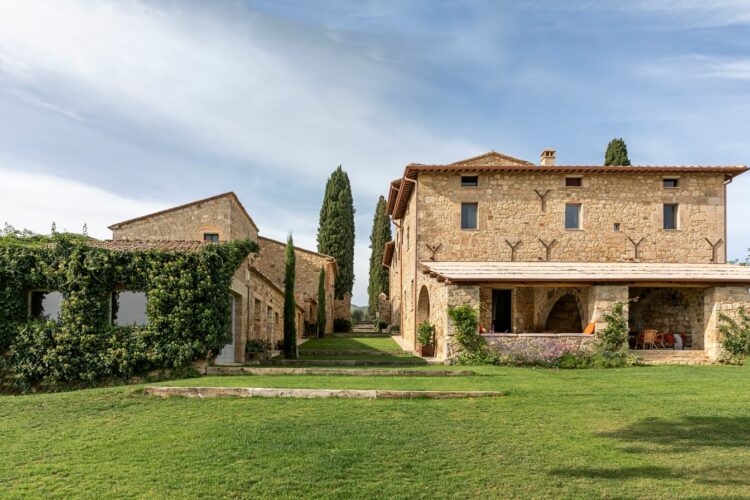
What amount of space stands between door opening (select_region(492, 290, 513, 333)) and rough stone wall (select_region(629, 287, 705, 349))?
444 centimetres

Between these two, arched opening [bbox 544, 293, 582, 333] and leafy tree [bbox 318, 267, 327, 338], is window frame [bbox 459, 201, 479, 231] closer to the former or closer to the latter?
arched opening [bbox 544, 293, 582, 333]

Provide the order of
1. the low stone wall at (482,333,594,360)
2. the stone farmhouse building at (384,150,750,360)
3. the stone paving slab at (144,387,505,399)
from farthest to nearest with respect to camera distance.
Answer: the stone farmhouse building at (384,150,750,360) → the low stone wall at (482,333,594,360) → the stone paving slab at (144,387,505,399)

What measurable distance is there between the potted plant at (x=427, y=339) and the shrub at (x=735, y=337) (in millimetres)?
8751

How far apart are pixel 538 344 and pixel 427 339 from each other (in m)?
3.63

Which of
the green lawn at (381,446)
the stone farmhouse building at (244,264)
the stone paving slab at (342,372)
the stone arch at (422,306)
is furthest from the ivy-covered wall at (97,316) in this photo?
the stone arch at (422,306)

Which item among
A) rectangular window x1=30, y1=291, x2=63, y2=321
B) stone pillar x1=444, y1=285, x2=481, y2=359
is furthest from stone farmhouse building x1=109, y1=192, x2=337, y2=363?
stone pillar x1=444, y1=285, x2=481, y2=359

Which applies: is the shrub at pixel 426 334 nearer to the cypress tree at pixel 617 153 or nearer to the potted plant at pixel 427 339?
the potted plant at pixel 427 339

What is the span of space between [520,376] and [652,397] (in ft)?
10.9

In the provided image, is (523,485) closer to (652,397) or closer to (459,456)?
(459,456)

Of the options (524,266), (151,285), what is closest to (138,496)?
(151,285)

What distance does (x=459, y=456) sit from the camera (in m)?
6.40

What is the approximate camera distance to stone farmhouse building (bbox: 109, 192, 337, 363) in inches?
616

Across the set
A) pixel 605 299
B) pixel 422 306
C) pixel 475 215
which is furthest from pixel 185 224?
pixel 605 299

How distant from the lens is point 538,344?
15555 millimetres
